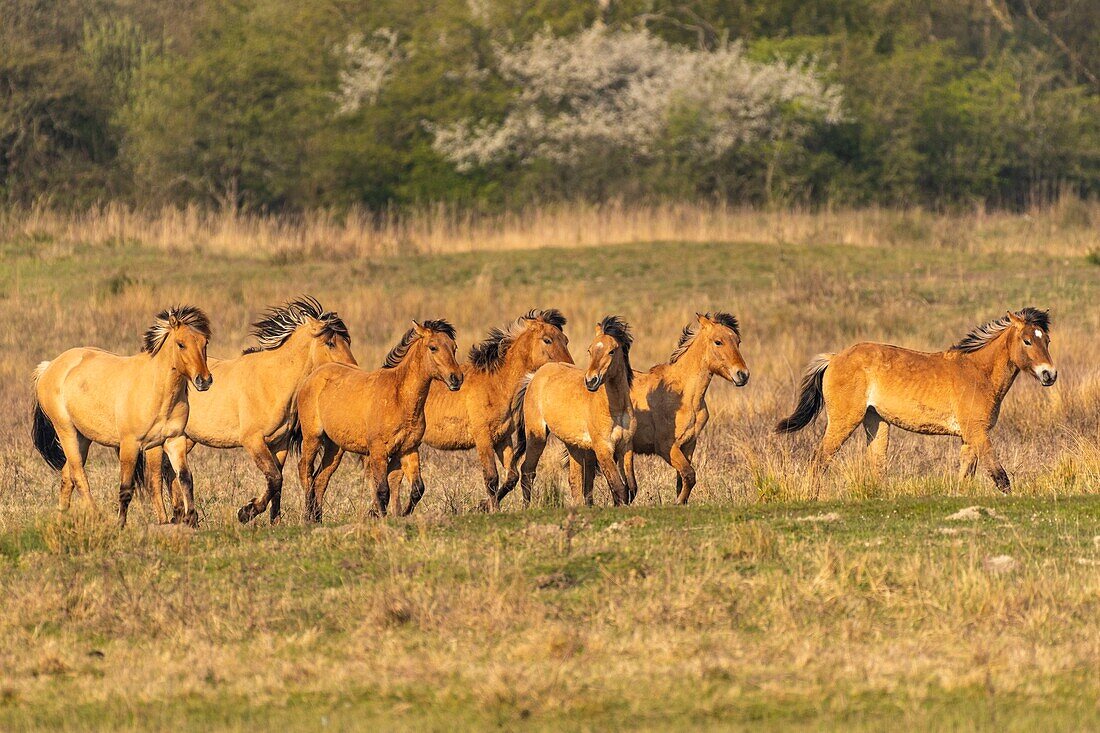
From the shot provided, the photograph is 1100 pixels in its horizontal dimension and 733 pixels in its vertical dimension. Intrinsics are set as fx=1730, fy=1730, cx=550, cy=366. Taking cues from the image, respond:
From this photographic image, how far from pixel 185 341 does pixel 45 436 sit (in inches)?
97.5

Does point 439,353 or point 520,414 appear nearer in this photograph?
point 439,353

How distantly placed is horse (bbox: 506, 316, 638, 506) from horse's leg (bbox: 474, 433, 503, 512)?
84 mm

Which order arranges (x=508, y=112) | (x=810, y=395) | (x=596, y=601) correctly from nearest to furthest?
(x=596, y=601)
(x=810, y=395)
(x=508, y=112)

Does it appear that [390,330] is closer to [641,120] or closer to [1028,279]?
[1028,279]

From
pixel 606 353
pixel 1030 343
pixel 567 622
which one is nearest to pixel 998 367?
pixel 1030 343

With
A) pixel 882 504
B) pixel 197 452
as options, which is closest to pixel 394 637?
pixel 882 504

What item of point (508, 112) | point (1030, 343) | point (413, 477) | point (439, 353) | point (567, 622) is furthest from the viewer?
point (508, 112)


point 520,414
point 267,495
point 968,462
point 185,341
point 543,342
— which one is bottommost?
point 267,495

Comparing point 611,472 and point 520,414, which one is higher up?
point 520,414

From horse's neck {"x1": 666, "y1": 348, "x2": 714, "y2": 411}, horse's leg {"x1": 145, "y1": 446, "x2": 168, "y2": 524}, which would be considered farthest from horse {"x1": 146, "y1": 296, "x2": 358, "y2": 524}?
horse's neck {"x1": 666, "y1": 348, "x2": 714, "y2": 411}

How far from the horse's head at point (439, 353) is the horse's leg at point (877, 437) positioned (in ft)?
11.8

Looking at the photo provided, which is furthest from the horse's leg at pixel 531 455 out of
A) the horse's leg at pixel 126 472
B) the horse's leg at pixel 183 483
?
the horse's leg at pixel 126 472

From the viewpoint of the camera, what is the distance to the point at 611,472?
12133mm

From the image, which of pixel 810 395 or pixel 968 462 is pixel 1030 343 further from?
pixel 810 395
